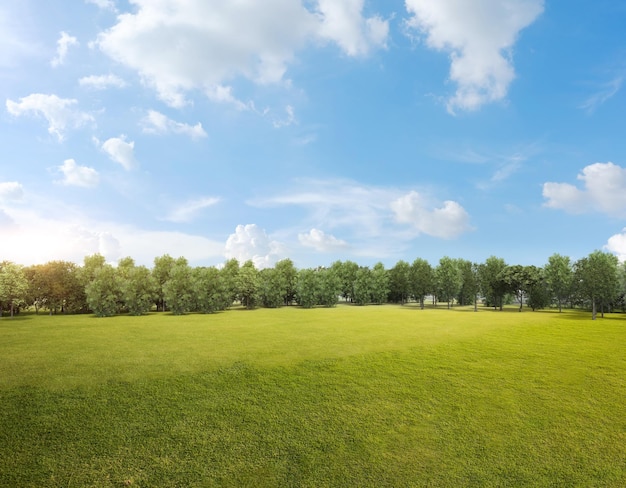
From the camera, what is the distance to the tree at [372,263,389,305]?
12375 centimetres

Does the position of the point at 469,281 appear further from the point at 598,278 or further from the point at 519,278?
the point at 598,278

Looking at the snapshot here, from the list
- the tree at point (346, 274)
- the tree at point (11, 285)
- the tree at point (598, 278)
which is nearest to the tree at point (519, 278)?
the tree at point (598, 278)

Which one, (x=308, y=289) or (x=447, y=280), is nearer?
(x=308, y=289)

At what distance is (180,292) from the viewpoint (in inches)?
2977

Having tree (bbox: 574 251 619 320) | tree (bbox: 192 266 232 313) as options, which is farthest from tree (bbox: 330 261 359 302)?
tree (bbox: 574 251 619 320)

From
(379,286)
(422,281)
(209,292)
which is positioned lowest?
(209,292)

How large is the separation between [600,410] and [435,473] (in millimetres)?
11590

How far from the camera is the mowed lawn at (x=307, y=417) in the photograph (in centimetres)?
1328

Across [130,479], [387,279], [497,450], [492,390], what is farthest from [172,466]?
[387,279]

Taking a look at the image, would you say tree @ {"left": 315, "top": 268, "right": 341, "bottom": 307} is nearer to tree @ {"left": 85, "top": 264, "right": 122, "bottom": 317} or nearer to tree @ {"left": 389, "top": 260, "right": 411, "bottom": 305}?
tree @ {"left": 389, "top": 260, "right": 411, "bottom": 305}

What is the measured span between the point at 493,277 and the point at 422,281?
19.8 meters

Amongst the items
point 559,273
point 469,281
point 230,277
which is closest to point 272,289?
point 230,277

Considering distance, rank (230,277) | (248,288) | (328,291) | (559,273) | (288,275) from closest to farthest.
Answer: (559,273), (230,277), (248,288), (328,291), (288,275)

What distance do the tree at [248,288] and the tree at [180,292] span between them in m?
20.5
